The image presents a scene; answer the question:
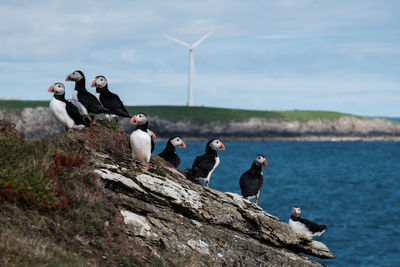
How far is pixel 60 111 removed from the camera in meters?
16.7

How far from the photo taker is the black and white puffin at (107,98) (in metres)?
18.2

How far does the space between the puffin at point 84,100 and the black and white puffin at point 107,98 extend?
0.65m

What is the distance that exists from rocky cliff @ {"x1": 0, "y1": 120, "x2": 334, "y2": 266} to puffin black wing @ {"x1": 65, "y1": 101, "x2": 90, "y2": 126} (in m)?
0.51

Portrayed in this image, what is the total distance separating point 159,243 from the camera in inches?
542

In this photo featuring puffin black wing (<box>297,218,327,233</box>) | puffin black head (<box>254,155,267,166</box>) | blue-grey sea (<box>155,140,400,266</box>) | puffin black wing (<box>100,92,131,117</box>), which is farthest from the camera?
blue-grey sea (<box>155,140,400,266</box>)

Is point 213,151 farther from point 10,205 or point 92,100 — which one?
point 10,205

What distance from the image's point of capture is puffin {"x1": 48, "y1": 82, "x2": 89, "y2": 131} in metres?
16.5

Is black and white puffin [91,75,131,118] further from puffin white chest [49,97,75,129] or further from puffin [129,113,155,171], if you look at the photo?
puffin [129,113,155,171]

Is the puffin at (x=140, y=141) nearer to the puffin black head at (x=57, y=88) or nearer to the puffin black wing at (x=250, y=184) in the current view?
the puffin black head at (x=57, y=88)

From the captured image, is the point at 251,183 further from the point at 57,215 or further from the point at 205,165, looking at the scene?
the point at 57,215

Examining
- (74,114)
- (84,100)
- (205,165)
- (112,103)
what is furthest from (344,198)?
(74,114)

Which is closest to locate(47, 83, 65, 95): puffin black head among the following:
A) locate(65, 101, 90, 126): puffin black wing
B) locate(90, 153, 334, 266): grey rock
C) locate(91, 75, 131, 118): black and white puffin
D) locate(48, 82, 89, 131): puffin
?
locate(48, 82, 89, 131): puffin

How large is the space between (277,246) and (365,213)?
186 feet

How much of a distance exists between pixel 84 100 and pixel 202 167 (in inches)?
192
